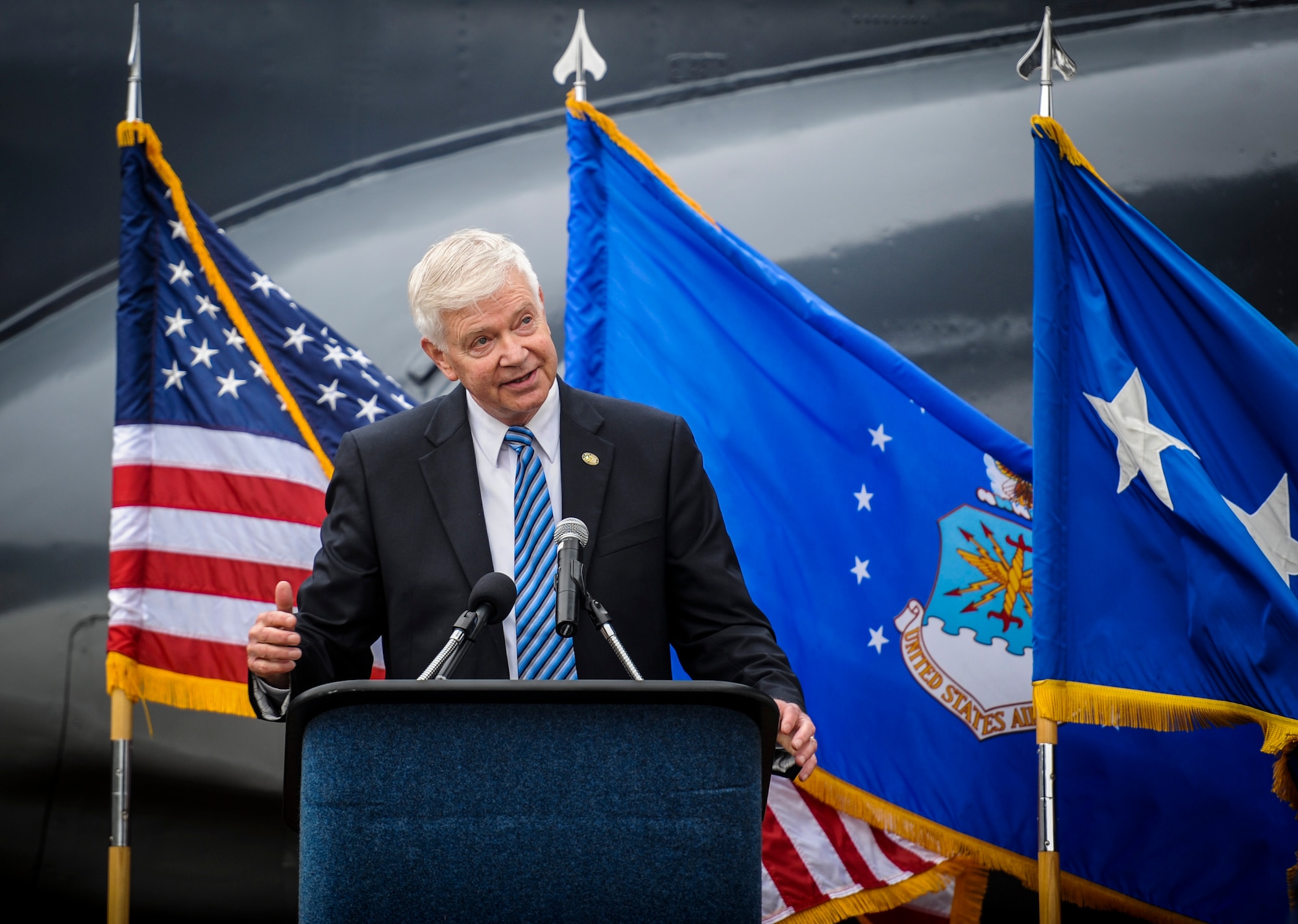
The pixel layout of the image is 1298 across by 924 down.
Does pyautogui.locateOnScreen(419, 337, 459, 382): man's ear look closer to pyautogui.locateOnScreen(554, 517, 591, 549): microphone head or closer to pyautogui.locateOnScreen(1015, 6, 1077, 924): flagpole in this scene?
pyautogui.locateOnScreen(554, 517, 591, 549): microphone head

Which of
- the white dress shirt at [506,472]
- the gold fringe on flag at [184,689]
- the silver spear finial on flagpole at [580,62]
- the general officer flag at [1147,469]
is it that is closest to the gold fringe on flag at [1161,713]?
the general officer flag at [1147,469]

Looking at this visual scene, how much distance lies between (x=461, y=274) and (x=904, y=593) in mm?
1794

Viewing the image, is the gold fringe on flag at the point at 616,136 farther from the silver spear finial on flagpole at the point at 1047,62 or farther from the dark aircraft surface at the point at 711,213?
the silver spear finial on flagpole at the point at 1047,62

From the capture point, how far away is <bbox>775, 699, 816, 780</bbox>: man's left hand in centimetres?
211

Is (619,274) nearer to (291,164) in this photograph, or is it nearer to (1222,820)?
(291,164)

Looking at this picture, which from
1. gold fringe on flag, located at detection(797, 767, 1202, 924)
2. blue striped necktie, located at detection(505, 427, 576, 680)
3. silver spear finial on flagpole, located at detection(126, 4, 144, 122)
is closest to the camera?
blue striped necktie, located at detection(505, 427, 576, 680)

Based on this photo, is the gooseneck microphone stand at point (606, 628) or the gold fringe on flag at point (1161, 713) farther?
the gold fringe on flag at point (1161, 713)

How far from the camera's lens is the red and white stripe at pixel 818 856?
3596 millimetres

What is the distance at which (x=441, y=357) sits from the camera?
264cm

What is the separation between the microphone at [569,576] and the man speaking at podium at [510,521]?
16.1 inches

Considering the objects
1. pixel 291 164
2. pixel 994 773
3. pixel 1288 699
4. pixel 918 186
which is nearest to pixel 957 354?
pixel 918 186

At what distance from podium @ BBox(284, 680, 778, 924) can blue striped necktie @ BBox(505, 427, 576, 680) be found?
0.61 metres

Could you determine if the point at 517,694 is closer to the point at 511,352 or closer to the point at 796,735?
the point at 796,735

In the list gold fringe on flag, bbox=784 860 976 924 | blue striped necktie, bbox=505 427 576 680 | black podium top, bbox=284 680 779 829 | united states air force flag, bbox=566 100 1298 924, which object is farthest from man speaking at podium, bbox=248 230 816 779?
gold fringe on flag, bbox=784 860 976 924
